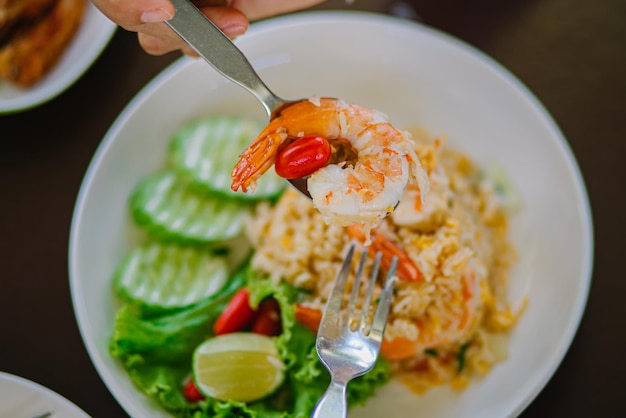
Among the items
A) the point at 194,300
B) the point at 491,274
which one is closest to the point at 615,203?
the point at 491,274

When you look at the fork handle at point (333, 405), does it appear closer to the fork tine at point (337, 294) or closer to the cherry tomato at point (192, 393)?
the fork tine at point (337, 294)

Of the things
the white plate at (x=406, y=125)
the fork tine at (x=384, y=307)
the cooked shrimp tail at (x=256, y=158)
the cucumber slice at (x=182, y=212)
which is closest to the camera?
the cooked shrimp tail at (x=256, y=158)

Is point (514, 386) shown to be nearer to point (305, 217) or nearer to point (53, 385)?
point (305, 217)

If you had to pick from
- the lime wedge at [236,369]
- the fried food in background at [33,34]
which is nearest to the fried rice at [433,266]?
the lime wedge at [236,369]

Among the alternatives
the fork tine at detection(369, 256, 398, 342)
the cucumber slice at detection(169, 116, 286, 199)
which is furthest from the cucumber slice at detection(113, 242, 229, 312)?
the fork tine at detection(369, 256, 398, 342)

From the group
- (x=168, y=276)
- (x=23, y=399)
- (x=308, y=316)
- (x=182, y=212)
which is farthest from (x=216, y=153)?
(x=23, y=399)

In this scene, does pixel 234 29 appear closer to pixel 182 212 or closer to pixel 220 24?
pixel 220 24
